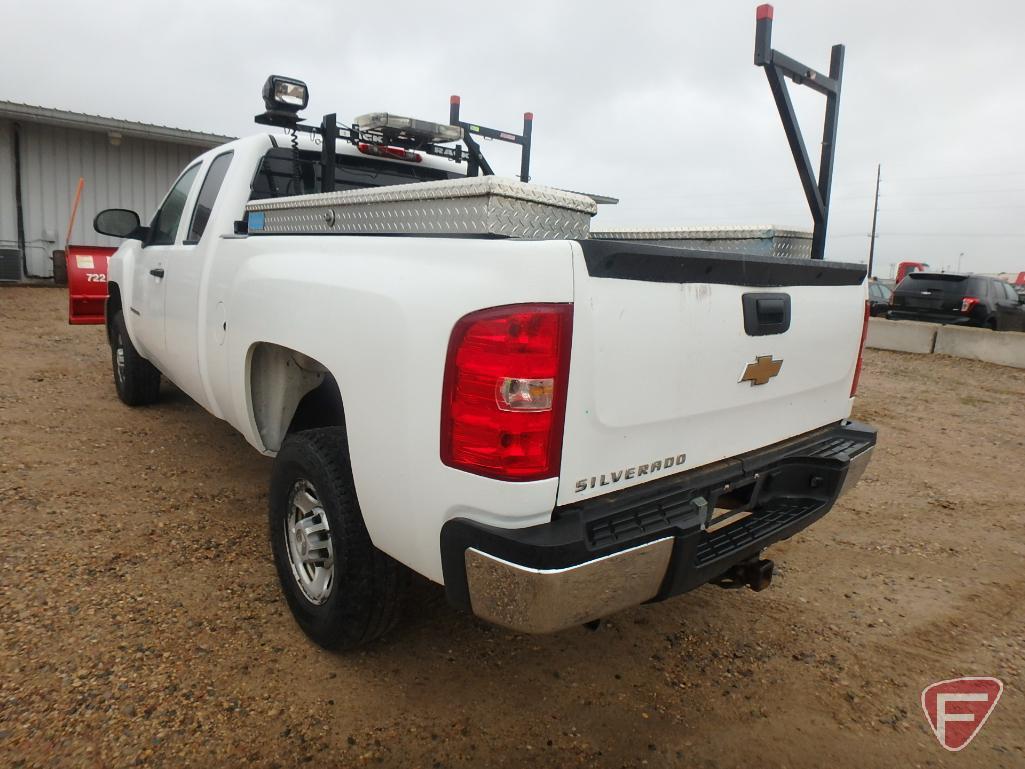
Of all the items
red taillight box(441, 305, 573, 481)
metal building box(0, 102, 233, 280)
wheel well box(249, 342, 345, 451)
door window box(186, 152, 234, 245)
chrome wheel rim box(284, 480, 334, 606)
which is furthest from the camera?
metal building box(0, 102, 233, 280)

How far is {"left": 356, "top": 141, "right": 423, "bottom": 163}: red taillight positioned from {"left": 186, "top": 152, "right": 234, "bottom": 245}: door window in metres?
0.69

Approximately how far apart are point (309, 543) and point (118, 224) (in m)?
3.09

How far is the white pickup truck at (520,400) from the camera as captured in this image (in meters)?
1.67

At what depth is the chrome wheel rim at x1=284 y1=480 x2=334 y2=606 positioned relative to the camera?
236 cm

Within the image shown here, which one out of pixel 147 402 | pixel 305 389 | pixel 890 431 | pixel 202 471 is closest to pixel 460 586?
pixel 305 389

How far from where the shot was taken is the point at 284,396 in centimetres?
276

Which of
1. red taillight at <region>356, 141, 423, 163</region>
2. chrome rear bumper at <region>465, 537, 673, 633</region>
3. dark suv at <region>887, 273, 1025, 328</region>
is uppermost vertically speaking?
red taillight at <region>356, 141, 423, 163</region>

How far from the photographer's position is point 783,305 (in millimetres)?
2219

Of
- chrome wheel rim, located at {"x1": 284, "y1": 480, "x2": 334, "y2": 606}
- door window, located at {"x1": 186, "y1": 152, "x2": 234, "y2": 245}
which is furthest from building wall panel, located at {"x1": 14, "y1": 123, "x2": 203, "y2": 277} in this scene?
chrome wheel rim, located at {"x1": 284, "y1": 480, "x2": 334, "y2": 606}

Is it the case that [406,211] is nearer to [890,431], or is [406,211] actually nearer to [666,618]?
[666,618]

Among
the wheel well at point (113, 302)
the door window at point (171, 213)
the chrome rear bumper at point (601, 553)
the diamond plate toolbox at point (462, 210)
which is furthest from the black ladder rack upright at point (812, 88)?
the wheel well at point (113, 302)

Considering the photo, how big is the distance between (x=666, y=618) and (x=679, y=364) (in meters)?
1.39

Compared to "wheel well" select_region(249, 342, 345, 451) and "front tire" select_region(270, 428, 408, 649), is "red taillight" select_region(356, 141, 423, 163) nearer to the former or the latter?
"wheel well" select_region(249, 342, 345, 451)

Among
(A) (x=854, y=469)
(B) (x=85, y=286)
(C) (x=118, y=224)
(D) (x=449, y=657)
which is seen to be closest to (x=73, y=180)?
(B) (x=85, y=286)
